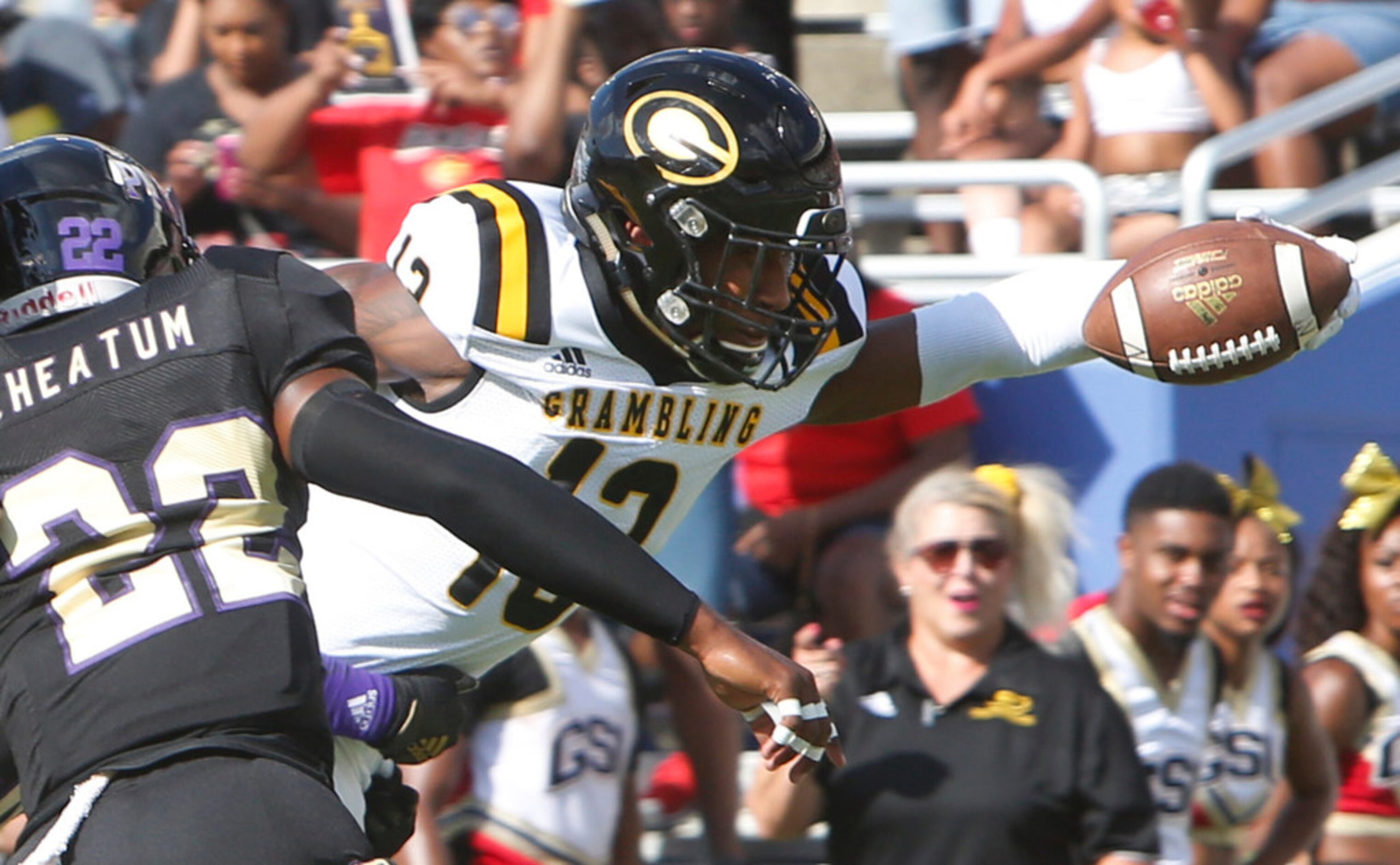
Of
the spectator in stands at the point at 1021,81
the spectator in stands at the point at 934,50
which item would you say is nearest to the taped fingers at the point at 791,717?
the spectator in stands at the point at 1021,81

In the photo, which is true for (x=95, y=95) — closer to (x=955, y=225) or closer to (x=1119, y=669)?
(x=955, y=225)

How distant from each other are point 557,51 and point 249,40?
3.31 feet

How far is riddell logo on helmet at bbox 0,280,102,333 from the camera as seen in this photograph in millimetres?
2541

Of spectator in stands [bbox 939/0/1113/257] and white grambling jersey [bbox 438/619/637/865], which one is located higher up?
spectator in stands [bbox 939/0/1113/257]

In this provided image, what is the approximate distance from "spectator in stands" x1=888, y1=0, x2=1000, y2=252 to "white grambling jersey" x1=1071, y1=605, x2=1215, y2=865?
203 centimetres

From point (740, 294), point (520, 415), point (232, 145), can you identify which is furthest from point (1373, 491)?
point (232, 145)

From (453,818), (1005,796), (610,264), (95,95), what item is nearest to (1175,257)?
(610,264)

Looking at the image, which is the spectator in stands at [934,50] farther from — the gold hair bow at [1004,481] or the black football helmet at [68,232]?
the black football helmet at [68,232]

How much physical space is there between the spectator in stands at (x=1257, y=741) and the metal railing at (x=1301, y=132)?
858 mm

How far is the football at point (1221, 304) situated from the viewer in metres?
3.16

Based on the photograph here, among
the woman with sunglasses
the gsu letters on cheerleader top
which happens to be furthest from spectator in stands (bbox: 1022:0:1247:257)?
the woman with sunglasses

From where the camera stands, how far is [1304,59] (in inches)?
233

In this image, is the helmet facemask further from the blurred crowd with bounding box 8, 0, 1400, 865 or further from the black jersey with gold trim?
the blurred crowd with bounding box 8, 0, 1400, 865

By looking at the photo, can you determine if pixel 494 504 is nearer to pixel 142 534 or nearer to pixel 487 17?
pixel 142 534
